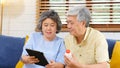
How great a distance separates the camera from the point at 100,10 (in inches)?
113

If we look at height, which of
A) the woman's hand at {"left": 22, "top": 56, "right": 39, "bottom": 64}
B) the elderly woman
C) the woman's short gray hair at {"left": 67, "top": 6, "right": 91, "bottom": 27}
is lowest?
the woman's hand at {"left": 22, "top": 56, "right": 39, "bottom": 64}

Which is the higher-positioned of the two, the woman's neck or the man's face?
the man's face

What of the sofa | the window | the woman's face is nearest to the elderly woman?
the woman's face

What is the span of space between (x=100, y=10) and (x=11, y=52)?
1.23 meters

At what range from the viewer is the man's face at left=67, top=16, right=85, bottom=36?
1720mm

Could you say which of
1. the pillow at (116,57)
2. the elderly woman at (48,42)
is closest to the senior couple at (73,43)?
the elderly woman at (48,42)

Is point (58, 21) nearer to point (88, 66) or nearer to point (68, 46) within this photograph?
point (68, 46)

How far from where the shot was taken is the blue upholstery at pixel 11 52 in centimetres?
248

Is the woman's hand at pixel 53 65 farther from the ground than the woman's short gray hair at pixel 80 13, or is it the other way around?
the woman's short gray hair at pixel 80 13

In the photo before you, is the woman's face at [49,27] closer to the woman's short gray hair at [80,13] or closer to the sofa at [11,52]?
the woman's short gray hair at [80,13]

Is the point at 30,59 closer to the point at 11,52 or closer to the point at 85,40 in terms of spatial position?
the point at 85,40

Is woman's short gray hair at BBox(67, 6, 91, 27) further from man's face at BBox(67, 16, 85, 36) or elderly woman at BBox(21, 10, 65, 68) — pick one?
elderly woman at BBox(21, 10, 65, 68)

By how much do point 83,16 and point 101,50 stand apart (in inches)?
11.5

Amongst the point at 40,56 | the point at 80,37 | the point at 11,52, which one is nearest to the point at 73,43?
the point at 80,37
